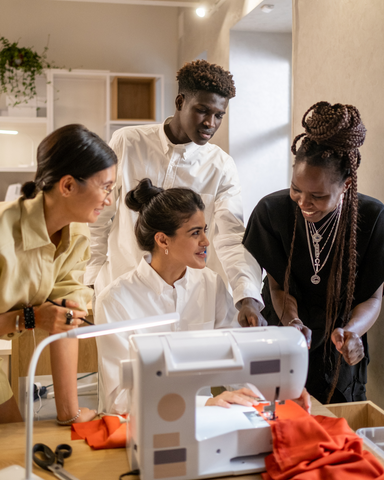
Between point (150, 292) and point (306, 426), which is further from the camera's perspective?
point (150, 292)

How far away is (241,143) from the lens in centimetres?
343

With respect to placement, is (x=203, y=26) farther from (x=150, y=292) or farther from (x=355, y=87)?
(x=150, y=292)

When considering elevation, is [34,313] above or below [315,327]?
above

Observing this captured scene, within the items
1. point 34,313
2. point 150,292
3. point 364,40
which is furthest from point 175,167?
point 34,313

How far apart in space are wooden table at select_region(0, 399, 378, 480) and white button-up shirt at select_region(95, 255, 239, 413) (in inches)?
11.8

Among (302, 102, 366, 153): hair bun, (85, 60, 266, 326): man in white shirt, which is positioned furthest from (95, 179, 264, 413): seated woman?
(302, 102, 366, 153): hair bun

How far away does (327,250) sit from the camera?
66.1 inches

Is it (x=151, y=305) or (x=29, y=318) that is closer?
(x=29, y=318)

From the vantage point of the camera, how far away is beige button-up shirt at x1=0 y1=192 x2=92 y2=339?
4.14 ft

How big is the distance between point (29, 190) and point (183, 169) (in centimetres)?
85

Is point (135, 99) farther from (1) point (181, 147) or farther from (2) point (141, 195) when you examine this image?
(2) point (141, 195)

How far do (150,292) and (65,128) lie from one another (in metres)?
0.69

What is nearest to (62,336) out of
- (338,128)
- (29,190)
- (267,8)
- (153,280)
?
(29,190)

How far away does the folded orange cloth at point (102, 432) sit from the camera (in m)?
1.20
